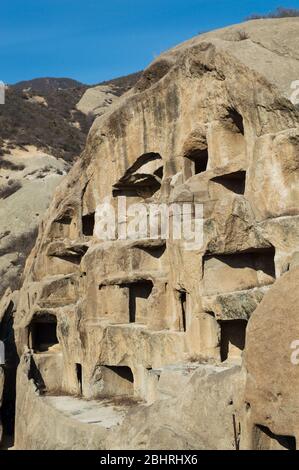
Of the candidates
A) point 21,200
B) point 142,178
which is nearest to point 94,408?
point 142,178

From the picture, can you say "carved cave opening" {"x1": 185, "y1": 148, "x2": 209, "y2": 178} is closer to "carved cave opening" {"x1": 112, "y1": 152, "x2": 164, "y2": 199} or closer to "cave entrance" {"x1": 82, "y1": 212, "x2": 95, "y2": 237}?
"carved cave opening" {"x1": 112, "y1": 152, "x2": 164, "y2": 199}

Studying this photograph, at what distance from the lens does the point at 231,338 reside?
14.4m

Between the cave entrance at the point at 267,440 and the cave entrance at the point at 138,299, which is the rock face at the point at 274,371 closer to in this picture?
the cave entrance at the point at 267,440

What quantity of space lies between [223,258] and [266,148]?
8.95ft

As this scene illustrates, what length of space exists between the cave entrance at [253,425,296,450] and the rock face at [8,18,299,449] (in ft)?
0.13

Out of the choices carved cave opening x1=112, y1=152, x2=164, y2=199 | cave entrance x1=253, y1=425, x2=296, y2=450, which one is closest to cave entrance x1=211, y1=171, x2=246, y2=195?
carved cave opening x1=112, y1=152, x2=164, y2=199

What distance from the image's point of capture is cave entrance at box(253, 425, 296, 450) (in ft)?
25.6

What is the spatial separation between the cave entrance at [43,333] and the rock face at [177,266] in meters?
0.08

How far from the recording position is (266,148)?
13039 millimetres

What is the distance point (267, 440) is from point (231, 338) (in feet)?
21.1

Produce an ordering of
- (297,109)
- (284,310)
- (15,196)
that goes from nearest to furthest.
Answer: (284,310), (297,109), (15,196)

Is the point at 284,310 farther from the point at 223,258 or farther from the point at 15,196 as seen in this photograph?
the point at 15,196
